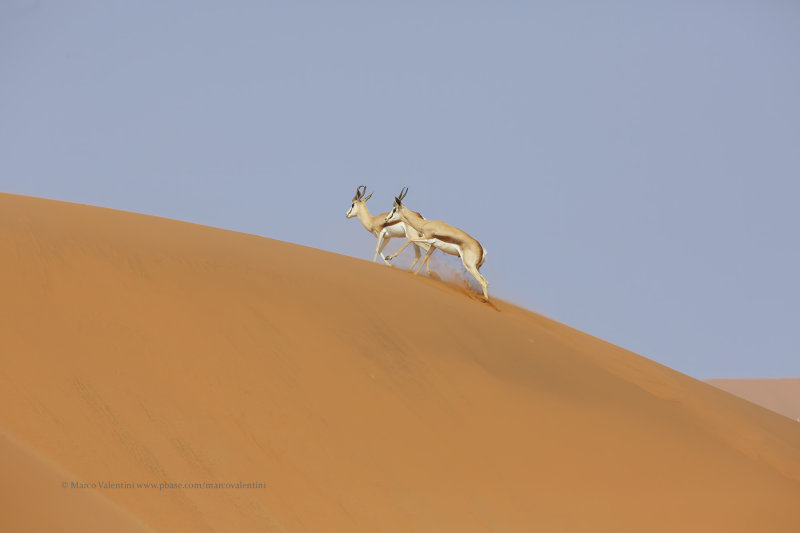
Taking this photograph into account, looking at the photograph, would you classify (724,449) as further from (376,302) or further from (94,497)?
(94,497)

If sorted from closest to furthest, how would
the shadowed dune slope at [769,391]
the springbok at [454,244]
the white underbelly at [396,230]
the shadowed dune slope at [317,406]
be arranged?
the shadowed dune slope at [317,406], the springbok at [454,244], the white underbelly at [396,230], the shadowed dune slope at [769,391]

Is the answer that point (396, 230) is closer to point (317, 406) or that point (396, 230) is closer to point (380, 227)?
point (380, 227)

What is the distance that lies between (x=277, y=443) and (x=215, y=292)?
303 cm

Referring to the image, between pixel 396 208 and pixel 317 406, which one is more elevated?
pixel 396 208

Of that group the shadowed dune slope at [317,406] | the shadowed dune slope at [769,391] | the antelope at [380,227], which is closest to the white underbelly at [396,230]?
the antelope at [380,227]

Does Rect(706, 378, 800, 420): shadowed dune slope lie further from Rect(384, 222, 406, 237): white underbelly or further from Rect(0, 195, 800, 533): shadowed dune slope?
Rect(0, 195, 800, 533): shadowed dune slope

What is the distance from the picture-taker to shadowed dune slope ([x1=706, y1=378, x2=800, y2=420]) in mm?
75000

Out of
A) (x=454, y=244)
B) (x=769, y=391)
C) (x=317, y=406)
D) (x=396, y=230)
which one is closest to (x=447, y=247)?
(x=454, y=244)

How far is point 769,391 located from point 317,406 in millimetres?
78327

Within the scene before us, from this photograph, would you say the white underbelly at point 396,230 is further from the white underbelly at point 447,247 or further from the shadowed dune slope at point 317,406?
the shadowed dune slope at point 317,406

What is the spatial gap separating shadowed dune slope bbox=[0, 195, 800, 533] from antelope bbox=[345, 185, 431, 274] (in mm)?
3703

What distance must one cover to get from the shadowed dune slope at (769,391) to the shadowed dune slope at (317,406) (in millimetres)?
65665

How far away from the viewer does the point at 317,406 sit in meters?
9.54

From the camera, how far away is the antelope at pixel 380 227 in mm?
18609
